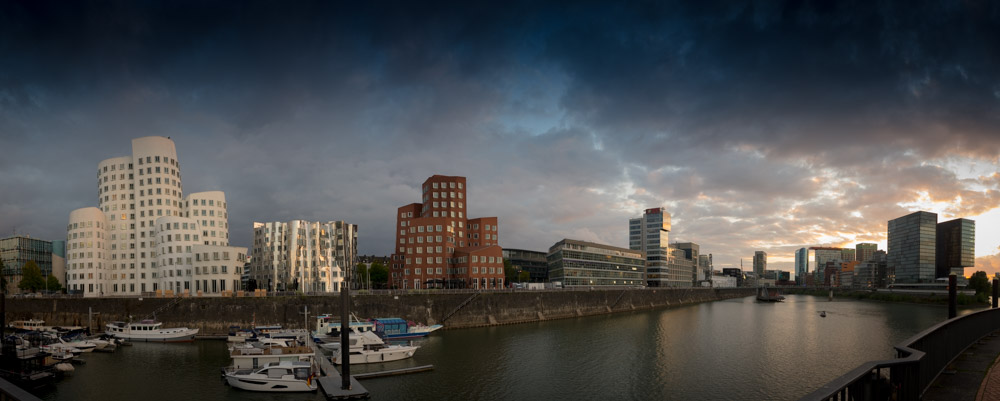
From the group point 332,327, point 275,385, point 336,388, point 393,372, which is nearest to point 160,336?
point 332,327

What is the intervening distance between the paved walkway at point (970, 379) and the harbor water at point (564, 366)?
77.7 ft

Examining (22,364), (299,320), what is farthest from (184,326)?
(22,364)

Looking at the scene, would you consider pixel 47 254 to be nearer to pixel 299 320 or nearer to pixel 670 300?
pixel 299 320

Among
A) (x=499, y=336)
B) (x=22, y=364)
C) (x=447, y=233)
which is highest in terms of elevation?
(x=447, y=233)

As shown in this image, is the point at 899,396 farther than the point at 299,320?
No

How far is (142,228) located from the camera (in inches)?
5300

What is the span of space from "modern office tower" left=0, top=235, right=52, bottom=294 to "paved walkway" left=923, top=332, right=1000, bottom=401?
223375 mm

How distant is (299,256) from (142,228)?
46.9 m

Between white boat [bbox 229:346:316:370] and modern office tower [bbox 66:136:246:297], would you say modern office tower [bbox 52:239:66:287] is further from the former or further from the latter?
white boat [bbox 229:346:316:370]

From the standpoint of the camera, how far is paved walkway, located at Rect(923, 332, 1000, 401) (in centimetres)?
1789

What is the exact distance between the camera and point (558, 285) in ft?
509

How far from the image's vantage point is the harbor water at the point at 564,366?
1940 inches

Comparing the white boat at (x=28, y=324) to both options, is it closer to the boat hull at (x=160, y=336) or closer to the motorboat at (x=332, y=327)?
the boat hull at (x=160, y=336)

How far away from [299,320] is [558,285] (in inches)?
3353
